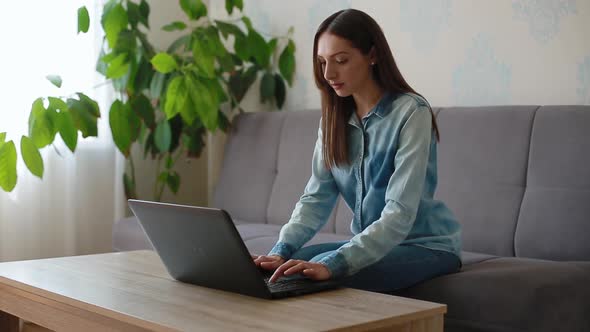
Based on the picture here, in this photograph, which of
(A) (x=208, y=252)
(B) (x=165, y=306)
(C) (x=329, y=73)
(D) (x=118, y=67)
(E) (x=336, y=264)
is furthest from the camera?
(D) (x=118, y=67)

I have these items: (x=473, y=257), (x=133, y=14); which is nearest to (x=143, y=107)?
(x=133, y=14)

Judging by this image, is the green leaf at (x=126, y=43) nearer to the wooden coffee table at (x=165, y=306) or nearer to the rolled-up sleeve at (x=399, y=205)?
the wooden coffee table at (x=165, y=306)

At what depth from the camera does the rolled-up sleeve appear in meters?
1.70

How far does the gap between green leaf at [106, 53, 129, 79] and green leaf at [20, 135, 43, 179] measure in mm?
430

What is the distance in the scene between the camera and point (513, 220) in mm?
2379

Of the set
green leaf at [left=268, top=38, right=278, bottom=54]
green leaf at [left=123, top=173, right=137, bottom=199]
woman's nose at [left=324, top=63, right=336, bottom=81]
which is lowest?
green leaf at [left=123, top=173, right=137, bottom=199]

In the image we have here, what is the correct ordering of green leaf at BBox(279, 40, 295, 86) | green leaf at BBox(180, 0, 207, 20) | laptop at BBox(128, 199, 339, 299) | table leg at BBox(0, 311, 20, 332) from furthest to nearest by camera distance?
green leaf at BBox(279, 40, 295, 86) < green leaf at BBox(180, 0, 207, 20) < table leg at BBox(0, 311, 20, 332) < laptop at BBox(128, 199, 339, 299)

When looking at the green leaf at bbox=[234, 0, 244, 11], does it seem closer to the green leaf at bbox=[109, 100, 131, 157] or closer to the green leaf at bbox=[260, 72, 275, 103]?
the green leaf at bbox=[260, 72, 275, 103]

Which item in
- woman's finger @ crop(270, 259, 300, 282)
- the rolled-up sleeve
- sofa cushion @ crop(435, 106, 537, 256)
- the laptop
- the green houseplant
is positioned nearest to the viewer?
the laptop

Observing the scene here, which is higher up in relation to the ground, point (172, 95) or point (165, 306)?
point (172, 95)

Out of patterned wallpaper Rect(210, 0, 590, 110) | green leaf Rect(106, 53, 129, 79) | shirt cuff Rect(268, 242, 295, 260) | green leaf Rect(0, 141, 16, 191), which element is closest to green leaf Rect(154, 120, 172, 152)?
green leaf Rect(106, 53, 129, 79)

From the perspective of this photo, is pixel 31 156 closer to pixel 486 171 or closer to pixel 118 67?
pixel 118 67

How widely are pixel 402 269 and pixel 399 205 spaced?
0.47 ft

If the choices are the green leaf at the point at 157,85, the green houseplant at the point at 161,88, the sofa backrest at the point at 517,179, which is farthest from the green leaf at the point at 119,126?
the sofa backrest at the point at 517,179
